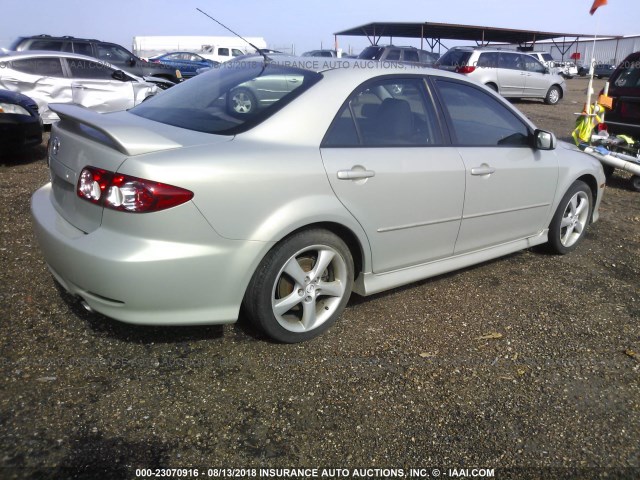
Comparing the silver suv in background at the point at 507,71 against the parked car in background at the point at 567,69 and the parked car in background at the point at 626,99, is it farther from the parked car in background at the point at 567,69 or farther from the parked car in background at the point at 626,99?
the parked car in background at the point at 567,69

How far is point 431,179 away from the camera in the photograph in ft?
10.6

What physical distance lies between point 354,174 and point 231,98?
87 centimetres

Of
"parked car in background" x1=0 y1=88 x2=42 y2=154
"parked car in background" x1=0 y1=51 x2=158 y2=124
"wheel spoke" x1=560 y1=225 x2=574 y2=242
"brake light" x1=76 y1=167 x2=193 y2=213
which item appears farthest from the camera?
"parked car in background" x1=0 y1=51 x2=158 y2=124

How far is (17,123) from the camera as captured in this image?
6609 mm

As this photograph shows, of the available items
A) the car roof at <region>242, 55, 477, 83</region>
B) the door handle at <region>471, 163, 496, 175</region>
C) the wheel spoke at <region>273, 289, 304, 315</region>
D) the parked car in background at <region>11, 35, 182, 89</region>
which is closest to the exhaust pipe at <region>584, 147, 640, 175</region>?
the door handle at <region>471, 163, 496, 175</region>

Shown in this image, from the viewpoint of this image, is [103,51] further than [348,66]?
Yes

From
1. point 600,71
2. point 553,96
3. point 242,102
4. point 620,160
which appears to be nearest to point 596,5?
point 620,160

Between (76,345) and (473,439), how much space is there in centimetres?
211

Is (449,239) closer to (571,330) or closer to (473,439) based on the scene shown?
(571,330)

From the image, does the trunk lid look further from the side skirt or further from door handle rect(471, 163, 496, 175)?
door handle rect(471, 163, 496, 175)

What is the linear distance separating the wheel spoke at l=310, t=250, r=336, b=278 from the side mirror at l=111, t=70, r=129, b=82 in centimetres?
831

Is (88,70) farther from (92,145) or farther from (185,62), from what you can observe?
(185,62)

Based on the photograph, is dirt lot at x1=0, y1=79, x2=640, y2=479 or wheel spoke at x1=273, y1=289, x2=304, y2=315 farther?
wheel spoke at x1=273, y1=289, x2=304, y2=315

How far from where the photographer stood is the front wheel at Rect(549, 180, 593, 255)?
4.40 m
